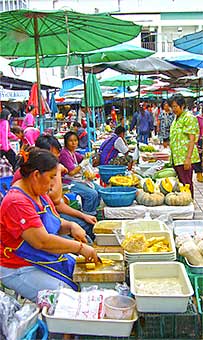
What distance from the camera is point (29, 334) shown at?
2.05m

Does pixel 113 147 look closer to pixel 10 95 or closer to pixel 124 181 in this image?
pixel 124 181

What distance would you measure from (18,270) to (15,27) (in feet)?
8.61

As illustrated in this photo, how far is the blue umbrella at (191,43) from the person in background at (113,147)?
1.58 metres

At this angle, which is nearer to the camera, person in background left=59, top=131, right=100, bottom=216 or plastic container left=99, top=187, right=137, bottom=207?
plastic container left=99, top=187, right=137, bottom=207

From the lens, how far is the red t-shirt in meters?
2.35

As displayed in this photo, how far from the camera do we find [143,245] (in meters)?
2.70

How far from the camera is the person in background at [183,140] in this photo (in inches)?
207

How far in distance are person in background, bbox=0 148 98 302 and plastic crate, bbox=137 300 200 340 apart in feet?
1.78

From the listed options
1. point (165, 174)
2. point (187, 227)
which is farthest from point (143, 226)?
point (165, 174)

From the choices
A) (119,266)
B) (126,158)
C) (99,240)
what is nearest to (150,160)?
(126,158)

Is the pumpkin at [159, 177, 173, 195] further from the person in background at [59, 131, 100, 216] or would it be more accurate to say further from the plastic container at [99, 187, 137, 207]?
the person in background at [59, 131, 100, 216]

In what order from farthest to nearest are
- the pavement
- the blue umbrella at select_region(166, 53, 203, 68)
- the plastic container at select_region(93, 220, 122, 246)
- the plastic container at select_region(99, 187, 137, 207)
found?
1. the blue umbrella at select_region(166, 53, 203, 68)
2. the pavement
3. the plastic container at select_region(99, 187, 137, 207)
4. the plastic container at select_region(93, 220, 122, 246)

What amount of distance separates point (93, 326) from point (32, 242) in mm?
599

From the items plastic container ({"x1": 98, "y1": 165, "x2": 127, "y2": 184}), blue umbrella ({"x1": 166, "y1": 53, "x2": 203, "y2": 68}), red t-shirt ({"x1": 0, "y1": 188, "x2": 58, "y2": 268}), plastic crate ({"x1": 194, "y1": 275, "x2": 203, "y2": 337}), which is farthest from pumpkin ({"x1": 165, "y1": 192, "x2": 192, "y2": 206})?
blue umbrella ({"x1": 166, "y1": 53, "x2": 203, "y2": 68})
